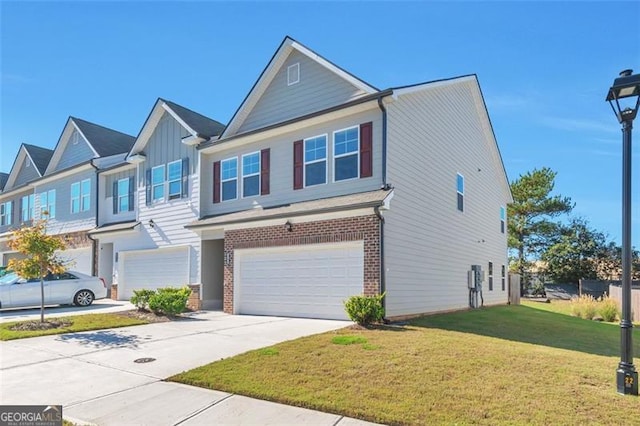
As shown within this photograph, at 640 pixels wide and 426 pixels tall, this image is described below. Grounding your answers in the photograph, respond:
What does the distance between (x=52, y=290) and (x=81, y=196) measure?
851 cm

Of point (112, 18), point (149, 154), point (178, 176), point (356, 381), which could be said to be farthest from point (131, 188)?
point (356, 381)

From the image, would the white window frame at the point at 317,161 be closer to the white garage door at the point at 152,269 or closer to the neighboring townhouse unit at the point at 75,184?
the white garage door at the point at 152,269

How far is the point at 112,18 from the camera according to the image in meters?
12.3

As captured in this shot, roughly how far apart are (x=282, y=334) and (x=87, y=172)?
59.7 ft

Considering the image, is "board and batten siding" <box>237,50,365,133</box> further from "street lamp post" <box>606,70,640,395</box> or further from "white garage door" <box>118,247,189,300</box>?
"street lamp post" <box>606,70,640,395</box>

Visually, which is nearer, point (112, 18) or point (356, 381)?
point (356, 381)

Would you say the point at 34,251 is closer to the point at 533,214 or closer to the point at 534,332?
the point at 534,332

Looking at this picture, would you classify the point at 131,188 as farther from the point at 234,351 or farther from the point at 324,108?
the point at 234,351

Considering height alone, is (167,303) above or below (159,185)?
below

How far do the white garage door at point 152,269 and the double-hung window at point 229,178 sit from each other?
9.85 ft

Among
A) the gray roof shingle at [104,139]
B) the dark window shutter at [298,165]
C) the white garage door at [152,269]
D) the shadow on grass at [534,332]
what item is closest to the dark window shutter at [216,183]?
the white garage door at [152,269]

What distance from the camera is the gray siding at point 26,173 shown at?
94.2 ft

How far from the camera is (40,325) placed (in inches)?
473

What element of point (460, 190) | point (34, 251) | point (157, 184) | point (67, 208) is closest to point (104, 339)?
point (34, 251)
